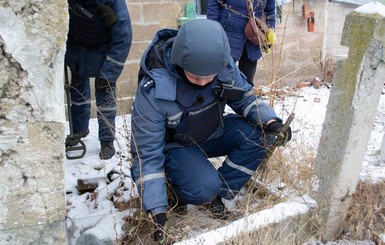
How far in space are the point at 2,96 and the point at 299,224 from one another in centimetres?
172

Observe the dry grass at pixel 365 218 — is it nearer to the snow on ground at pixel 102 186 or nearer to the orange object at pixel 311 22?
the snow on ground at pixel 102 186

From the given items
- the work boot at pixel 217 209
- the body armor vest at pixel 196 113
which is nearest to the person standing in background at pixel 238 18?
the body armor vest at pixel 196 113

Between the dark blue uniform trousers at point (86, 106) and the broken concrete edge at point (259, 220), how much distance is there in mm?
1434

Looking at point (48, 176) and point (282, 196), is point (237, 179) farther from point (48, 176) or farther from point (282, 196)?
point (48, 176)

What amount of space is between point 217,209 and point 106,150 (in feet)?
3.82

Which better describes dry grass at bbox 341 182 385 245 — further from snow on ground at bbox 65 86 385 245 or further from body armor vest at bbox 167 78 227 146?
body armor vest at bbox 167 78 227 146

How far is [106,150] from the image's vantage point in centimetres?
336

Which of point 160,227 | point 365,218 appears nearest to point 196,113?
point 160,227

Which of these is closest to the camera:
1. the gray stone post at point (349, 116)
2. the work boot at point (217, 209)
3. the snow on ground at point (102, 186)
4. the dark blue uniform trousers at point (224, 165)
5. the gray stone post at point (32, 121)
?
the gray stone post at point (32, 121)

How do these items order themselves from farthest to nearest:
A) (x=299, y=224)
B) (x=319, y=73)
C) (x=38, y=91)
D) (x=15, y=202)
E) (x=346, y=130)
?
(x=319, y=73), (x=299, y=224), (x=346, y=130), (x=15, y=202), (x=38, y=91)

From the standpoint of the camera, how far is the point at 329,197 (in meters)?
2.41

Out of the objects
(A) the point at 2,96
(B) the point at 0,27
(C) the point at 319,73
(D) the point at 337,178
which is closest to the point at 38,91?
(A) the point at 2,96

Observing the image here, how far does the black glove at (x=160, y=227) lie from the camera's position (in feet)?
6.63

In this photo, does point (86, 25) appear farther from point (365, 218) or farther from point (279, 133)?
point (365, 218)
